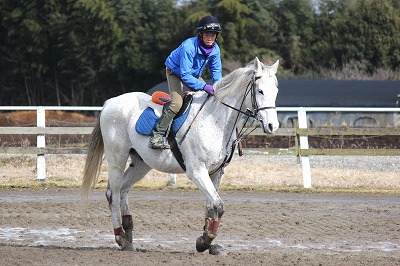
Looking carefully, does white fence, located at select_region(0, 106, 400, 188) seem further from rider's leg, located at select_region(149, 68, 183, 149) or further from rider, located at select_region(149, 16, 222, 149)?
rider's leg, located at select_region(149, 68, 183, 149)

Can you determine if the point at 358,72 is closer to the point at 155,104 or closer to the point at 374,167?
the point at 374,167

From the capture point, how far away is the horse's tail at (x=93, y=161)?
9.66 metres

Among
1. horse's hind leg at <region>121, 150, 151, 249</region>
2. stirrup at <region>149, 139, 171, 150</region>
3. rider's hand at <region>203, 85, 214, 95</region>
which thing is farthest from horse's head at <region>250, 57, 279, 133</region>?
horse's hind leg at <region>121, 150, 151, 249</region>

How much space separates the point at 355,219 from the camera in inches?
445

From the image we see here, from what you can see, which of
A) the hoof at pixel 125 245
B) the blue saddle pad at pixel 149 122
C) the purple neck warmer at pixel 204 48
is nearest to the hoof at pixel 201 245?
the hoof at pixel 125 245

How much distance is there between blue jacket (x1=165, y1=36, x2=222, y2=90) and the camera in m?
8.63

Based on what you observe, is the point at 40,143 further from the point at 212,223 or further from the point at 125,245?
the point at 212,223

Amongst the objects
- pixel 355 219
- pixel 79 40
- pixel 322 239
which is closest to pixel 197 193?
pixel 355 219

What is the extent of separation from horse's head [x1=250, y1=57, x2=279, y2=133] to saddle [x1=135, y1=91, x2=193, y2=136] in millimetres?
792

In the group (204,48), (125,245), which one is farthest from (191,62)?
(125,245)

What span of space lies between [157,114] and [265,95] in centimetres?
138

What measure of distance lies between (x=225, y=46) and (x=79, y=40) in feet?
24.8

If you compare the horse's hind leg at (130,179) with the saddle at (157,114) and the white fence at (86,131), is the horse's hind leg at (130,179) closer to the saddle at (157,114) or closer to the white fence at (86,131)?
the saddle at (157,114)

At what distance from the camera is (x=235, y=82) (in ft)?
28.1
